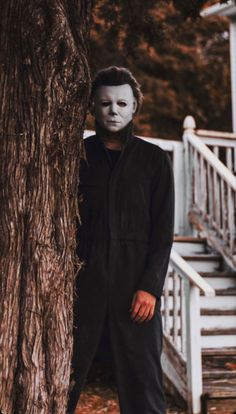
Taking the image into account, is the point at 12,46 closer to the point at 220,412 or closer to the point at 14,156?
the point at 14,156

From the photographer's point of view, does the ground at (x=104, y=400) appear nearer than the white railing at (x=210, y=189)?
Yes

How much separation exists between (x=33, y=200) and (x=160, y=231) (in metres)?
0.69

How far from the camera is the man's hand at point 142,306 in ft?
11.0

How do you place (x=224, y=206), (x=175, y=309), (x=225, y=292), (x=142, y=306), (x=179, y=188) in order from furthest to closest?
(x=179, y=188), (x=224, y=206), (x=225, y=292), (x=175, y=309), (x=142, y=306)

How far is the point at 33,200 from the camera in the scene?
10.2 feet

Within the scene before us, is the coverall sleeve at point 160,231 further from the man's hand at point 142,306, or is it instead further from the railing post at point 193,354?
the railing post at point 193,354

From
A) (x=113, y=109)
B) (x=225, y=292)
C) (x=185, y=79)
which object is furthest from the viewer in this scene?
(x=185, y=79)

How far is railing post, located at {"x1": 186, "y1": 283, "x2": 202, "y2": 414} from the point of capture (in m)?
5.51

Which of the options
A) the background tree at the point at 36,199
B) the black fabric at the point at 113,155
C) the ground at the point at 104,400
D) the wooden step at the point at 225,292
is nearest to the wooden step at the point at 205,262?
the wooden step at the point at 225,292

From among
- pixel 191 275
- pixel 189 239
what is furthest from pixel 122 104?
pixel 189 239

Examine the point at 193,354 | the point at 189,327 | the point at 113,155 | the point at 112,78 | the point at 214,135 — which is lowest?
the point at 193,354

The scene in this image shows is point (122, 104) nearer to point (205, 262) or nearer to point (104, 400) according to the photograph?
point (104, 400)

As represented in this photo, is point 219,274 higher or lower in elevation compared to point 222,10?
lower

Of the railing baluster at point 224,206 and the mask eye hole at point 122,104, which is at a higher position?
the mask eye hole at point 122,104
